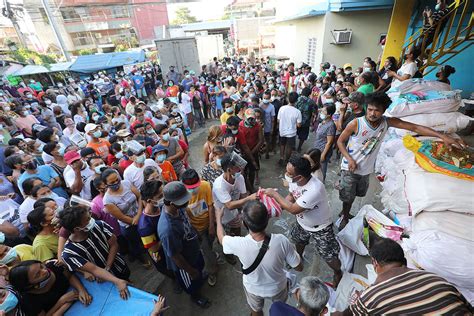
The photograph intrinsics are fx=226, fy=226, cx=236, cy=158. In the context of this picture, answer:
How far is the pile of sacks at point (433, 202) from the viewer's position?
70.5 inches

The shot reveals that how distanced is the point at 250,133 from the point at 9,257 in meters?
→ 3.49

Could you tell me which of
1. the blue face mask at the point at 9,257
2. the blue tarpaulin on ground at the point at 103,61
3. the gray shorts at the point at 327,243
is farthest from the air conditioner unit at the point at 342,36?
the blue tarpaulin on ground at the point at 103,61

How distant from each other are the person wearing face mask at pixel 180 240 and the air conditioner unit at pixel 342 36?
10031 mm

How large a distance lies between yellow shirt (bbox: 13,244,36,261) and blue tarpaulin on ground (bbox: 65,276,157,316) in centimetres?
61

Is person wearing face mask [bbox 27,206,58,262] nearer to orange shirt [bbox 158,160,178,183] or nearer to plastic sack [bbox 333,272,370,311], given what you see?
orange shirt [bbox 158,160,178,183]

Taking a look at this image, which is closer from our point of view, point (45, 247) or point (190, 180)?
point (45, 247)

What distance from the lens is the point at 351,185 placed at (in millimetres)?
3139

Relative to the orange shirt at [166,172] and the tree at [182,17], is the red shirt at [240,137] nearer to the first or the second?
the orange shirt at [166,172]

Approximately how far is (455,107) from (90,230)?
458 cm

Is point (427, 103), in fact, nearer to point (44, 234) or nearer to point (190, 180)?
point (190, 180)

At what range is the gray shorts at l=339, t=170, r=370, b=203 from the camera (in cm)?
310

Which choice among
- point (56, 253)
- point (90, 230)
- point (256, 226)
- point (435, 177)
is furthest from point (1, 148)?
point (435, 177)

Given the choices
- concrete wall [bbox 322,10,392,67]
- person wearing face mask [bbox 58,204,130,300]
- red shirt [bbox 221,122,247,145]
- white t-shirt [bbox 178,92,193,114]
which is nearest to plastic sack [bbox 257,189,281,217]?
person wearing face mask [bbox 58,204,130,300]

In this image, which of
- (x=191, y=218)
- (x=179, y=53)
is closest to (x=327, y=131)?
(x=191, y=218)
